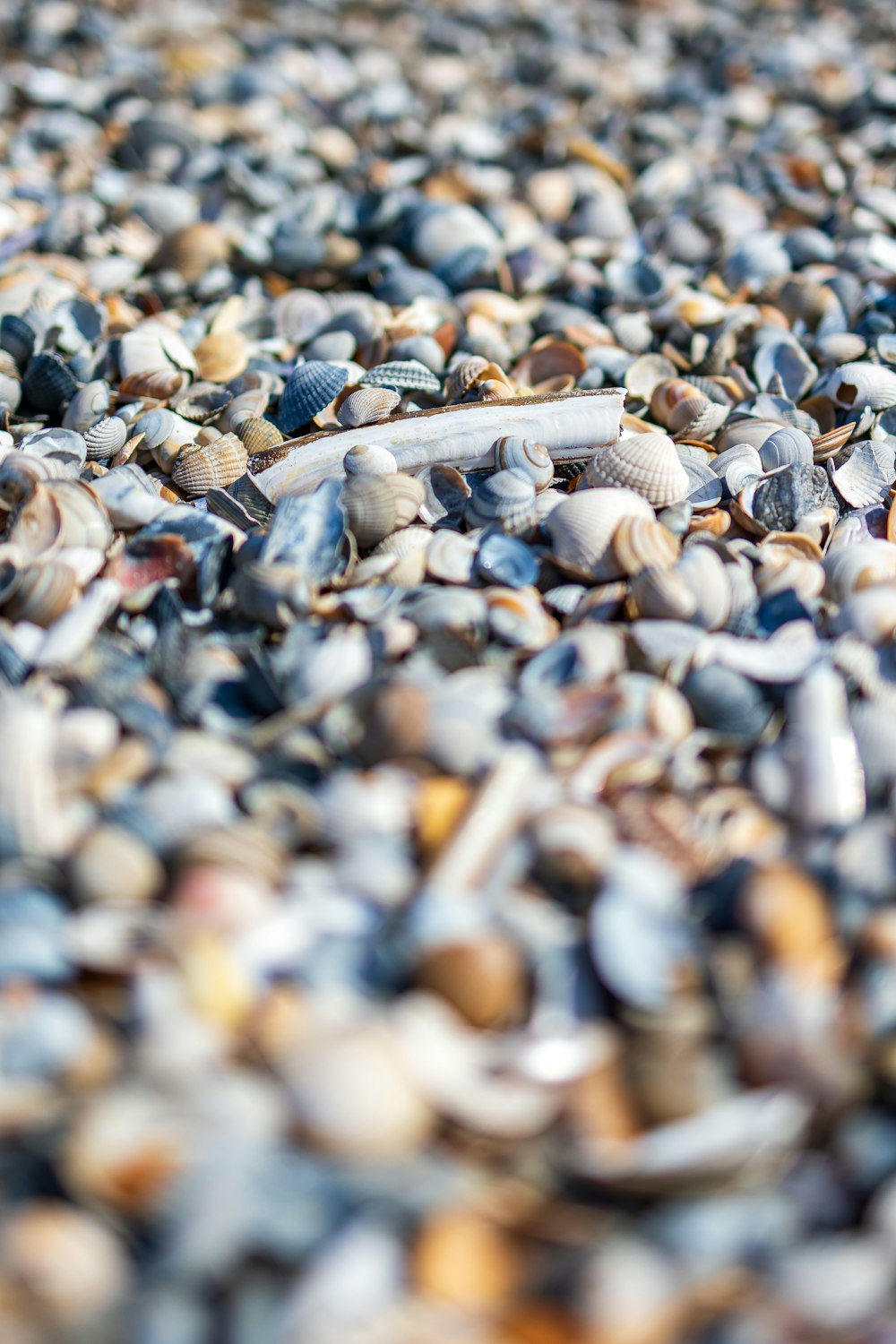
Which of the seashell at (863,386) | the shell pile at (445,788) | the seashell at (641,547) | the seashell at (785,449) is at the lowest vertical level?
the shell pile at (445,788)

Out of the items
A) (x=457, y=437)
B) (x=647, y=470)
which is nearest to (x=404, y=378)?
(x=457, y=437)

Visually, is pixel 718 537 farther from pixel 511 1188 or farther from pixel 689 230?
pixel 689 230

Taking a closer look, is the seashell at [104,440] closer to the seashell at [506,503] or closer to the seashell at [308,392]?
the seashell at [308,392]

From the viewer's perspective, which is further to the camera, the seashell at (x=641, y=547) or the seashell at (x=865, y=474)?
the seashell at (x=865, y=474)

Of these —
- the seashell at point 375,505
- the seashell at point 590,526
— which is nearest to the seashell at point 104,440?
the seashell at point 375,505

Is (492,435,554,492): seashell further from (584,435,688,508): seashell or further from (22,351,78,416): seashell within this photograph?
(22,351,78,416): seashell

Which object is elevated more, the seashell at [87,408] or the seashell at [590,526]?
the seashell at [590,526]

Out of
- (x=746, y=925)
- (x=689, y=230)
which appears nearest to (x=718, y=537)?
(x=746, y=925)
